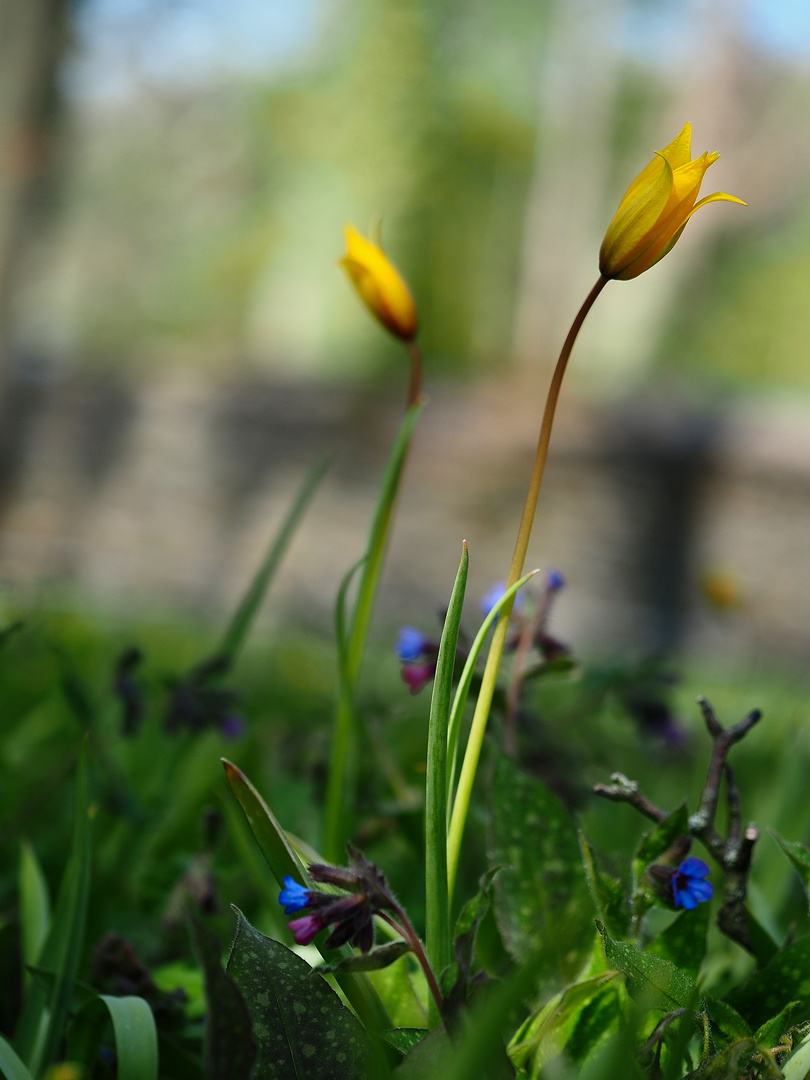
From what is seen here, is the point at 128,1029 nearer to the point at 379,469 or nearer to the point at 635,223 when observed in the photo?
the point at 635,223

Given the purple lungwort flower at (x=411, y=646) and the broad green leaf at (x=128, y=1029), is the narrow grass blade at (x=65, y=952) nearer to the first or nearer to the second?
the broad green leaf at (x=128, y=1029)

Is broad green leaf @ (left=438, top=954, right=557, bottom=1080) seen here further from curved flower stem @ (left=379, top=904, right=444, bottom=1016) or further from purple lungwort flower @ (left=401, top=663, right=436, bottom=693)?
purple lungwort flower @ (left=401, top=663, right=436, bottom=693)

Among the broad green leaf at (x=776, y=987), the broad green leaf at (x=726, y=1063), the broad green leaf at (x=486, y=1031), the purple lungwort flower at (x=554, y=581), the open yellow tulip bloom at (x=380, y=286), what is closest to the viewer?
the broad green leaf at (x=486, y=1031)

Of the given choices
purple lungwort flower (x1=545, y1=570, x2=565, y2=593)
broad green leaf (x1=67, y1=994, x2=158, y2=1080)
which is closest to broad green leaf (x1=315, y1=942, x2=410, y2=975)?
broad green leaf (x1=67, y1=994, x2=158, y2=1080)

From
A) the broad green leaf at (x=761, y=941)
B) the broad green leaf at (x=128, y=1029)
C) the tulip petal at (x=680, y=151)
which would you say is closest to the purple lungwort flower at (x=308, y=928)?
the broad green leaf at (x=128, y=1029)

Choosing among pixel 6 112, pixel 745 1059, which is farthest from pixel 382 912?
pixel 6 112
